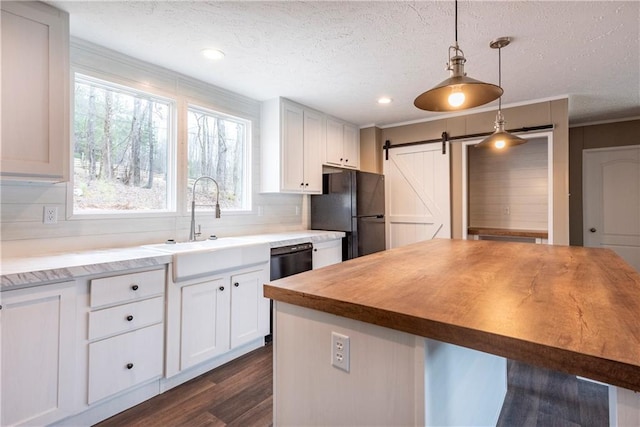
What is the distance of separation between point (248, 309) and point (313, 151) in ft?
6.63

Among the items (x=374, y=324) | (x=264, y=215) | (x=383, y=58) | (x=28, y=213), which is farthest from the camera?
(x=264, y=215)

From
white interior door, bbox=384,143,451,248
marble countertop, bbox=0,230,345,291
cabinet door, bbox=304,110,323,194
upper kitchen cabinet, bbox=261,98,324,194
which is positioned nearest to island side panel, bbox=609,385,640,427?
marble countertop, bbox=0,230,345,291

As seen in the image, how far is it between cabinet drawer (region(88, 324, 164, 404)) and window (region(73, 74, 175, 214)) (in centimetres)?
98

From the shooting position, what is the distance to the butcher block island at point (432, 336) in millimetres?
708

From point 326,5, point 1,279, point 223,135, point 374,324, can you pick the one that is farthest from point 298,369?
point 223,135

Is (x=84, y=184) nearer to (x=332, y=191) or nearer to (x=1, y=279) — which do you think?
(x=1, y=279)

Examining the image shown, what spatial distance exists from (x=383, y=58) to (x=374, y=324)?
7.35 feet

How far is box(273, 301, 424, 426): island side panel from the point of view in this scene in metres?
0.91

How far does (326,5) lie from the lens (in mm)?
1883

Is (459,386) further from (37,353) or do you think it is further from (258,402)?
(37,353)

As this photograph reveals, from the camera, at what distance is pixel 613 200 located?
441cm

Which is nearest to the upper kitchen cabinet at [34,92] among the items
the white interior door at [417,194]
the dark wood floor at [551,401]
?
the dark wood floor at [551,401]

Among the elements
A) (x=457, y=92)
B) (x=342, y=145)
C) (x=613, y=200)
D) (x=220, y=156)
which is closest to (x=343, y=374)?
(x=457, y=92)

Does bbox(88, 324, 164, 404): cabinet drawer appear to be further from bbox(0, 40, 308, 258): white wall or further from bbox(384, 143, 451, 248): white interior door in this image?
bbox(384, 143, 451, 248): white interior door
